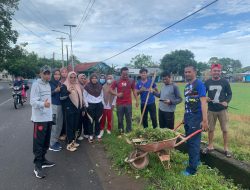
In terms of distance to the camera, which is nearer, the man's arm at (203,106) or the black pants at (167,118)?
the man's arm at (203,106)

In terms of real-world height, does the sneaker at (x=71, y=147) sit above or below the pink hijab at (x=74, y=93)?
below

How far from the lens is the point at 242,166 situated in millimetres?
4930

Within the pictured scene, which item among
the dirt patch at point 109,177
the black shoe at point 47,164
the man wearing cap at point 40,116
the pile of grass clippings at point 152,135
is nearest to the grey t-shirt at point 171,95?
the pile of grass clippings at point 152,135

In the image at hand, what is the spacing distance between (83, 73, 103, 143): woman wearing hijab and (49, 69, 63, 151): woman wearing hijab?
0.83 meters

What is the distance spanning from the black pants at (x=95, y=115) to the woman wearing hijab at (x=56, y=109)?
0.87 m

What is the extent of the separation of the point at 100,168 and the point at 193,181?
190 centimetres

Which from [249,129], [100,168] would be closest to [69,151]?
[100,168]

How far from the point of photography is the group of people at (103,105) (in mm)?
4856

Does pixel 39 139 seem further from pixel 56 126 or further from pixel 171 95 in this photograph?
pixel 171 95

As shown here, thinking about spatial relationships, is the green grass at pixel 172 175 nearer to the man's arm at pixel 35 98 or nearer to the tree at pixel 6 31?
the man's arm at pixel 35 98

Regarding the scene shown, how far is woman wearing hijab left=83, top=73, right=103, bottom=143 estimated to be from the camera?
7344mm

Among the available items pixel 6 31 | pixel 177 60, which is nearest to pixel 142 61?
pixel 177 60

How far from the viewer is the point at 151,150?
491 centimetres

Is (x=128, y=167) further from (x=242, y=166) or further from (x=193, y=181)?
(x=242, y=166)
